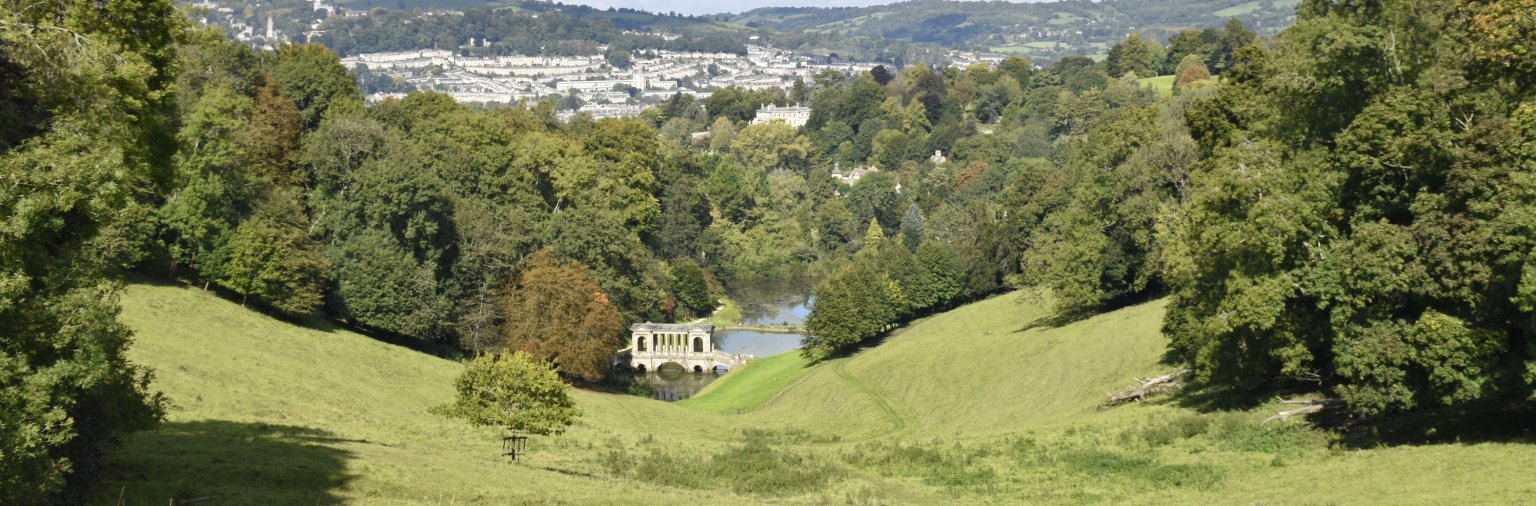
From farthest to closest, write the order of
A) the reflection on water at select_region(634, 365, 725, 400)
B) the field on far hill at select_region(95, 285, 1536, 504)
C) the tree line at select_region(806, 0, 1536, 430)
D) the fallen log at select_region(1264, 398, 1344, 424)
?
1. the reflection on water at select_region(634, 365, 725, 400)
2. the fallen log at select_region(1264, 398, 1344, 424)
3. the tree line at select_region(806, 0, 1536, 430)
4. the field on far hill at select_region(95, 285, 1536, 504)

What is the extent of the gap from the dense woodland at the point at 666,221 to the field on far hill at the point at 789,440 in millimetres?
2167

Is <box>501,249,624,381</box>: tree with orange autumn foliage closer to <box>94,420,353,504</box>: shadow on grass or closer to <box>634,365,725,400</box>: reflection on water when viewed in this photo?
<box>634,365,725,400</box>: reflection on water

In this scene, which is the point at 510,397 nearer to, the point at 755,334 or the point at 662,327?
the point at 662,327

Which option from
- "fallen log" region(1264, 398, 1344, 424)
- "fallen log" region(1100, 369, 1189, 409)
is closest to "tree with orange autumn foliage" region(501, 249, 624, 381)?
"fallen log" region(1100, 369, 1189, 409)

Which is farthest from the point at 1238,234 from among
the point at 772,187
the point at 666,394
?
the point at 772,187

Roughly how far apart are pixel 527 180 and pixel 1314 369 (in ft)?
179

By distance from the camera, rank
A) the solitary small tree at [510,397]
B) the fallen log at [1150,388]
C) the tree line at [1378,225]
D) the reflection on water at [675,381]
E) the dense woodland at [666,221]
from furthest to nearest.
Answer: the reflection on water at [675,381] → the fallen log at [1150,388] → the solitary small tree at [510,397] → the tree line at [1378,225] → the dense woodland at [666,221]

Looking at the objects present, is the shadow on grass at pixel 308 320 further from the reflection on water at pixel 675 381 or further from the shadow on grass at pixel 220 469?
the shadow on grass at pixel 220 469

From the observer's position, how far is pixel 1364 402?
99.8 feet

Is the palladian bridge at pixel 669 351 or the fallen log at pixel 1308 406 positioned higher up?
the fallen log at pixel 1308 406

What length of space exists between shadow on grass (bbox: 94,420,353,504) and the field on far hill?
0.32 feet

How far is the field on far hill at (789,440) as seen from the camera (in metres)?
27.0

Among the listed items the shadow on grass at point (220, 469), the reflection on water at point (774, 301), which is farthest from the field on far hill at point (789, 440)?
the reflection on water at point (774, 301)

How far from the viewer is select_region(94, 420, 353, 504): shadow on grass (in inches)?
934
